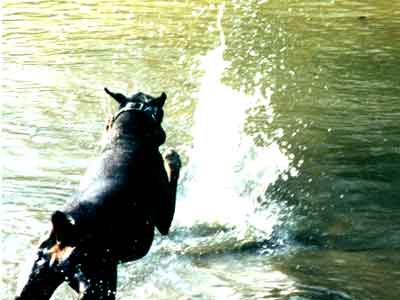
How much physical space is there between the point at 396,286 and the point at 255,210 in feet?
6.12

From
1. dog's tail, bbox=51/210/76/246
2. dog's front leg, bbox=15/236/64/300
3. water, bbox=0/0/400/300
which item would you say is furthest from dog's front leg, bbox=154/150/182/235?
dog's front leg, bbox=15/236/64/300

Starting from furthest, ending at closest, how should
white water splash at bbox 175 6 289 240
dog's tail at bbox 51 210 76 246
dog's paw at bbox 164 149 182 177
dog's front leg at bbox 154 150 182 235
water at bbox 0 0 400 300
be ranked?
white water splash at bbox 175 6 289 240, water at bbox 0 0 400 300, dog's paw at bbox 164 149 182 177, dog's front leg at bbox 154 150 182 235, dog's tail at bbox 51 210 76 246

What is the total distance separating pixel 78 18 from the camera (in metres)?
15.6

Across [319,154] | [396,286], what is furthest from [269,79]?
[396,286]

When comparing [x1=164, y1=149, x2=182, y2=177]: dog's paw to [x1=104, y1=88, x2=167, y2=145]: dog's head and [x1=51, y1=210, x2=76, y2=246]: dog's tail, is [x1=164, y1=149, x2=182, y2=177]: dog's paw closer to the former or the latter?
[x1=104, y1=88, x2=167, y2=145]: dog's head

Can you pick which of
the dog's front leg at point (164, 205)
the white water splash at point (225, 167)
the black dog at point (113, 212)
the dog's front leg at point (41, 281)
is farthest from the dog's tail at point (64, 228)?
the white water splash at point (225, 167)

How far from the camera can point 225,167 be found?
30.7ft

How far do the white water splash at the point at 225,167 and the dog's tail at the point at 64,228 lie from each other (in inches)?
105

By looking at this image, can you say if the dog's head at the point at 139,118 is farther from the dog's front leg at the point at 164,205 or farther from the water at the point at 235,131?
the water at the point at 235,131

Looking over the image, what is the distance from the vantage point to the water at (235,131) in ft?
24.1

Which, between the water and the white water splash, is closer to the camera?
the water

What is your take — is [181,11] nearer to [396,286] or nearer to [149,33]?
[149,33]

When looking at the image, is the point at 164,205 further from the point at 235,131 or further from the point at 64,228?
the point at 235,131

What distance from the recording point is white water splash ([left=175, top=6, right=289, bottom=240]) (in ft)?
27.3
